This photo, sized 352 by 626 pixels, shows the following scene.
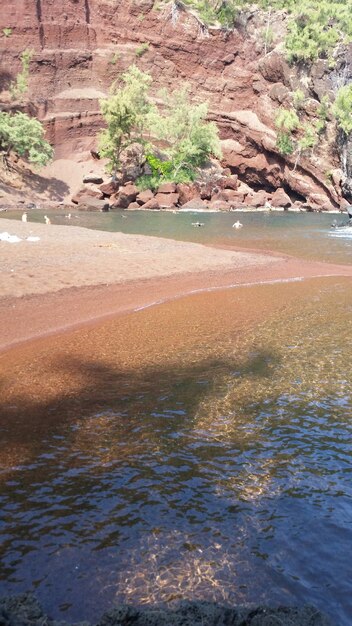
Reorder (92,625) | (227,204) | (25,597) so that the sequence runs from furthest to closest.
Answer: (227,204) < (25,597) < (92,625)

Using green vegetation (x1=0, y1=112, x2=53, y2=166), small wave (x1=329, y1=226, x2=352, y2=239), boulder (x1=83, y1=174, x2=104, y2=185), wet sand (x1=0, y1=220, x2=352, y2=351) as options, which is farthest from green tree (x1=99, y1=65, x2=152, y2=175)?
wet sand (x1=0, y1=220, x2=352, y2=351)

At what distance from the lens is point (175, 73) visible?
78062 mm

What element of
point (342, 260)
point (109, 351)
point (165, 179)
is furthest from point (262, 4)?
point (109, 351)

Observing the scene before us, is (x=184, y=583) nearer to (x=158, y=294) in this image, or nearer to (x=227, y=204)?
(x=158, y=294)

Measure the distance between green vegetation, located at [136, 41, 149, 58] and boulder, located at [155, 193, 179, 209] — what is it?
107 feet

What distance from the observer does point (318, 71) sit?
70.8 m

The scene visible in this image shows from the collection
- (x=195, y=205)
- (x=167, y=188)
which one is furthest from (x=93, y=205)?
(x=195, y=205)

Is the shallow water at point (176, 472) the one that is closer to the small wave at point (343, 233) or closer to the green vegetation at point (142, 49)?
the small wave at point (343, 233)

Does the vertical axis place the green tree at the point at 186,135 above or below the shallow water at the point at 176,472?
above

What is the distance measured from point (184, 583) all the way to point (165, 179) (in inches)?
2369

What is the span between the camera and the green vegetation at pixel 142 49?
76.1 m

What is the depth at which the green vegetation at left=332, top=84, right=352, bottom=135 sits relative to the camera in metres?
66.3

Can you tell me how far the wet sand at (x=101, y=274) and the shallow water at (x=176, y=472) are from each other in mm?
2144

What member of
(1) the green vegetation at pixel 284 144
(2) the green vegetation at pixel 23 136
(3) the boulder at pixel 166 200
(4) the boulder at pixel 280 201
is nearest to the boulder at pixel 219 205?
(3) the boulder at pixel 166 200
